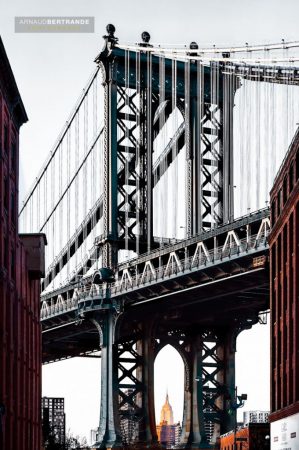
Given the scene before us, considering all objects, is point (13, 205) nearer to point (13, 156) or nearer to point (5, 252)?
point (13, 156)

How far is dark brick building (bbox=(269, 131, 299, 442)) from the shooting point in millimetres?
60812

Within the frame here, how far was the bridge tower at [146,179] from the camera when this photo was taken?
102062 millimetres

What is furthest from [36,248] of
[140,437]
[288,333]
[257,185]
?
[140,437]

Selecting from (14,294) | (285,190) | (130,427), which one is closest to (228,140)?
(130,427)

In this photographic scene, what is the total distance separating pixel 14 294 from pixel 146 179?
126ft

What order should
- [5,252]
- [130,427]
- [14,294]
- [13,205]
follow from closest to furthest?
1. [5,252]
2. [14,294]
3. [13,205]
4. [130,427]

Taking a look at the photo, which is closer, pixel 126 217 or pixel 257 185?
Result: pixel 257 185

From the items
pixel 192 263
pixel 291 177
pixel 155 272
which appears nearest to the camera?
pixel 291 177

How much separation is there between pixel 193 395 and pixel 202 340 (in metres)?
5.26

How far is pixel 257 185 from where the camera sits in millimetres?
83375

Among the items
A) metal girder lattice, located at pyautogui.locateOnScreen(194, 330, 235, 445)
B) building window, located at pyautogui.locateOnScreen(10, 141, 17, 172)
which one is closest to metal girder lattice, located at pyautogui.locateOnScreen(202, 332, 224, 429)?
metal girder lattice, located at pyautogui.locateOnScreen(194, 330, 235, 445)

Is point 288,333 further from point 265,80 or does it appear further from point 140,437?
point 140,437

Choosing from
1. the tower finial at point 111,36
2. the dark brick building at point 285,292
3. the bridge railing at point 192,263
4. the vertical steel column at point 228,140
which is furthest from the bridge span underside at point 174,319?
the tower finial at point 111,36

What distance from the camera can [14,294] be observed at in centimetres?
6762
